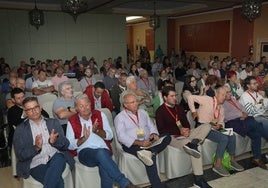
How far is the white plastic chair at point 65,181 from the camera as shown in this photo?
2679mm

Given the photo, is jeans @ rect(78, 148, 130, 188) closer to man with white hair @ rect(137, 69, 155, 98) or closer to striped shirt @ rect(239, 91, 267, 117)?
striped shirt @ rect(239, 91, 267, 117)

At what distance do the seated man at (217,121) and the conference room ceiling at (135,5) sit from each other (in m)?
7.14

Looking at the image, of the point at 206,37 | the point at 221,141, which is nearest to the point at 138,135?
the point at 221,141

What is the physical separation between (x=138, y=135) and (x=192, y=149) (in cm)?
67

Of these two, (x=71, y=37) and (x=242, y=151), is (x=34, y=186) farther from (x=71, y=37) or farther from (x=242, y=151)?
(x=71, y=37)

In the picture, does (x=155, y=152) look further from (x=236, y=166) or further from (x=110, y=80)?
(x=110, y=80)

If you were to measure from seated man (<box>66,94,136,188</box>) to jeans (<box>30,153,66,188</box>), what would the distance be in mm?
266

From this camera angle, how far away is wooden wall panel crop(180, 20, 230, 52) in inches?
521

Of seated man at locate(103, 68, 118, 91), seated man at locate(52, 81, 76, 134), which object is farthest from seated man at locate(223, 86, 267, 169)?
seated man at locate(103, 68, 118, 91)

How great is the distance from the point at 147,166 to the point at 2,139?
243cm

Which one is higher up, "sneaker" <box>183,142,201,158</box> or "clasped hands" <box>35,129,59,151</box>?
"clasped hands" <box>35,129,59,151</box>

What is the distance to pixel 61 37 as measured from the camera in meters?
13.6

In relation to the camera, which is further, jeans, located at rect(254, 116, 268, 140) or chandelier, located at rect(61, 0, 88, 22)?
chandelier, located at rect(61, 0, 88, 22)

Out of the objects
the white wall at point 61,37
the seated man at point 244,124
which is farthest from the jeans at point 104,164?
the white wall at point 61,37
